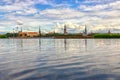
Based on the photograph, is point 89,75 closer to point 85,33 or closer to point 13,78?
point 13,78

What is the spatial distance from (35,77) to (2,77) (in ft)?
4.74

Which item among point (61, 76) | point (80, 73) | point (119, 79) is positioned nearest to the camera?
point (119, 79)

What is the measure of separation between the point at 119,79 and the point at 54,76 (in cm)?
283

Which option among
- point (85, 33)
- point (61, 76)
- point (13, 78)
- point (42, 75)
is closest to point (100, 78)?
point (61, 76)

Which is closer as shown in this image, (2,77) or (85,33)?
(2,77)

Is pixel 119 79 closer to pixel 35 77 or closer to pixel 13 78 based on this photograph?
pixel 35 77

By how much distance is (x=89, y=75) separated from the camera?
11.4 m

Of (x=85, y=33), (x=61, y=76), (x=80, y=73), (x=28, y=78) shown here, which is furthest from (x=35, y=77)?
(x=85, y=33)

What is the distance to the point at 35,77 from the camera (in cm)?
1102

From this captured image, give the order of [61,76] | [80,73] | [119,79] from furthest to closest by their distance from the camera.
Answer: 1. [80,73]
2. [61,76]
3. [119,79]

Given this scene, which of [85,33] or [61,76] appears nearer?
[61,76]

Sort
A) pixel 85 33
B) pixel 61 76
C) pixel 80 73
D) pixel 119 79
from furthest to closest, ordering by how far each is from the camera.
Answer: pixel 85 33
pixel 80 73
pixel 61 76
pixel 119 79

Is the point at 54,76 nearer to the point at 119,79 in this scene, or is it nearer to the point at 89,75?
the point at 89,75

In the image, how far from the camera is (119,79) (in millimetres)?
10430
